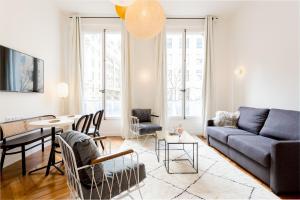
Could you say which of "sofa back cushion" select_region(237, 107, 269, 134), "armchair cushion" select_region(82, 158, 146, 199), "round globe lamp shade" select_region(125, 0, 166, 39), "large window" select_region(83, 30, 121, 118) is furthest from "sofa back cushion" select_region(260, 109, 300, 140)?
"large window" select_region(83, 30, 121, 118)

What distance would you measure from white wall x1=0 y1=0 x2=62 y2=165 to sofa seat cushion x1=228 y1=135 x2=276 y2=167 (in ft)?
12.1

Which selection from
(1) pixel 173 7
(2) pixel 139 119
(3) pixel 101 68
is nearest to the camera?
(1) pixel 173 7

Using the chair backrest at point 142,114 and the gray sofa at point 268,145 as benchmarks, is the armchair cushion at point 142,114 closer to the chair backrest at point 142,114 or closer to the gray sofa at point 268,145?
the chair backrest at point 142,114

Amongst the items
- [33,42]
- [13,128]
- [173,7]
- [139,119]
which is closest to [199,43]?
[173,7]

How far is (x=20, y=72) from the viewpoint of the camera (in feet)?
9.80

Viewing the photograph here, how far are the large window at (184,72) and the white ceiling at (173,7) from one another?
0.55 m

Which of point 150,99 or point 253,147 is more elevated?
point 150,99

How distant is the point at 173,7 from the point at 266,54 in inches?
→ 94.9

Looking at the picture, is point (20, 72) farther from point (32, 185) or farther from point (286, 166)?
point (286, 166)

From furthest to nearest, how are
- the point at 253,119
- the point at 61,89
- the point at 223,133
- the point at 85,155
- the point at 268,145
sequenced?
the point at 61,89 → the point at 253,119 → the point at 223,133 → the point at 268,145 → the point at 85,155

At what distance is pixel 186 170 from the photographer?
255 cm

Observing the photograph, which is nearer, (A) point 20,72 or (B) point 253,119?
(A) point 20,72

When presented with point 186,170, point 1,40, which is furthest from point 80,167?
point 1,40

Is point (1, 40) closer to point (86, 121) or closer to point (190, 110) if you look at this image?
point (86, 121)
